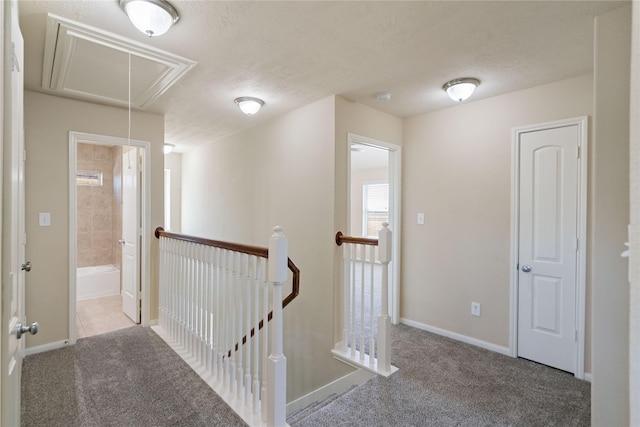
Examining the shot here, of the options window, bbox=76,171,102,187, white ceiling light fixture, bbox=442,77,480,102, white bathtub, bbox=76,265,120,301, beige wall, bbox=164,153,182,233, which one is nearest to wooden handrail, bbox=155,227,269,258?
white ceiling light fixture, bbox=442,77,480,102

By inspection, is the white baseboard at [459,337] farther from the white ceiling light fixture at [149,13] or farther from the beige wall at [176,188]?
the beige wall at [176,188]

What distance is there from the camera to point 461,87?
261cm

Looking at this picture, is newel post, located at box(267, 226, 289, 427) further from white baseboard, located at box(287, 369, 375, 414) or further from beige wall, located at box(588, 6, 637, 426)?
beige wall, located at box(588, 6, 637, 426)

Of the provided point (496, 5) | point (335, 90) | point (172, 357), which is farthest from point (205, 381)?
point (496, 5)

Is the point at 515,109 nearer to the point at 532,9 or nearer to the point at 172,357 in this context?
the point at 532,9

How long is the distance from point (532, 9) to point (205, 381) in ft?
10.2

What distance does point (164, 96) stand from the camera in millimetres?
3004

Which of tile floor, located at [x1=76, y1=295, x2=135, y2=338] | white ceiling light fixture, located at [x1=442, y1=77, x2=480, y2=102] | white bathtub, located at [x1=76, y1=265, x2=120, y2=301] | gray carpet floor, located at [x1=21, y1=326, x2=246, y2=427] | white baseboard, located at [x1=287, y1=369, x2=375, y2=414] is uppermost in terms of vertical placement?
white ceiling light fixture, located at [x1=442, y1=77, x2=480, y2=102]

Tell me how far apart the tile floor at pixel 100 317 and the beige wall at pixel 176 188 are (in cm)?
183

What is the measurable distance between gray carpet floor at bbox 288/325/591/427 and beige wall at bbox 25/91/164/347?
7.98 feet

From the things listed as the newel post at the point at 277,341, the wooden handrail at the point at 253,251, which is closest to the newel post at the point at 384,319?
the wooden handrail at the point at 253,251

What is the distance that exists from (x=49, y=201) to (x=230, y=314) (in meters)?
2.10

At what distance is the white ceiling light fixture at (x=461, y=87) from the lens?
2.60 meters

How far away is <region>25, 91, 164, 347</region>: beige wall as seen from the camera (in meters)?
2.82
